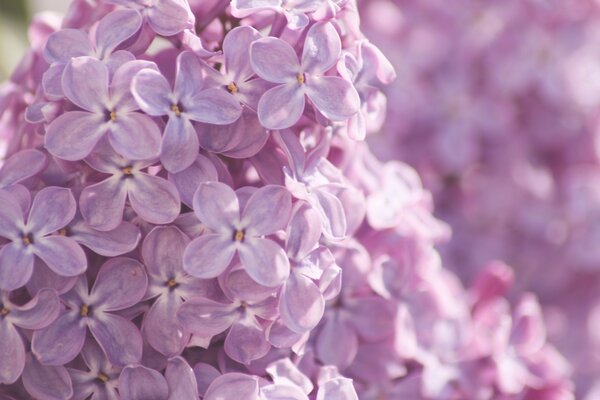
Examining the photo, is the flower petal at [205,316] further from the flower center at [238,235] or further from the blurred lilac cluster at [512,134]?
the blurred lilac cluster at [512,134]

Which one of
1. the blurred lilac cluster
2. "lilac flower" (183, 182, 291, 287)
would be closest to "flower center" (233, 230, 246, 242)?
"lilac flower" (183, 182, 291, 287)

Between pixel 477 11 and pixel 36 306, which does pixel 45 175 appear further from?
pixel 477 11

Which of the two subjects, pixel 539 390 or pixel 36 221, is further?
pixel 539 390

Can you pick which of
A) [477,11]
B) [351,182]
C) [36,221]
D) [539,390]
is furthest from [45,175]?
[477,11]

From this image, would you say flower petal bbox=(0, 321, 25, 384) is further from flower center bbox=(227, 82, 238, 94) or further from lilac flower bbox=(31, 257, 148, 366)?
flower center bbox=(227, 82, 238, 94)

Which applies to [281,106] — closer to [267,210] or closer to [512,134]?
[267,210]

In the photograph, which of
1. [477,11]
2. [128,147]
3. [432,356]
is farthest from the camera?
[477,11]

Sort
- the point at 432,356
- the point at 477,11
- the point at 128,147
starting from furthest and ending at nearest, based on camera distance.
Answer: the point at 477,11, the point at 432,356, the point at 128,147

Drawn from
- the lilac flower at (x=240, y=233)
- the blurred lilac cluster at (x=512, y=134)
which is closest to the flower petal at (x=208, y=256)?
the lilac flower at (x=240, y=233)
